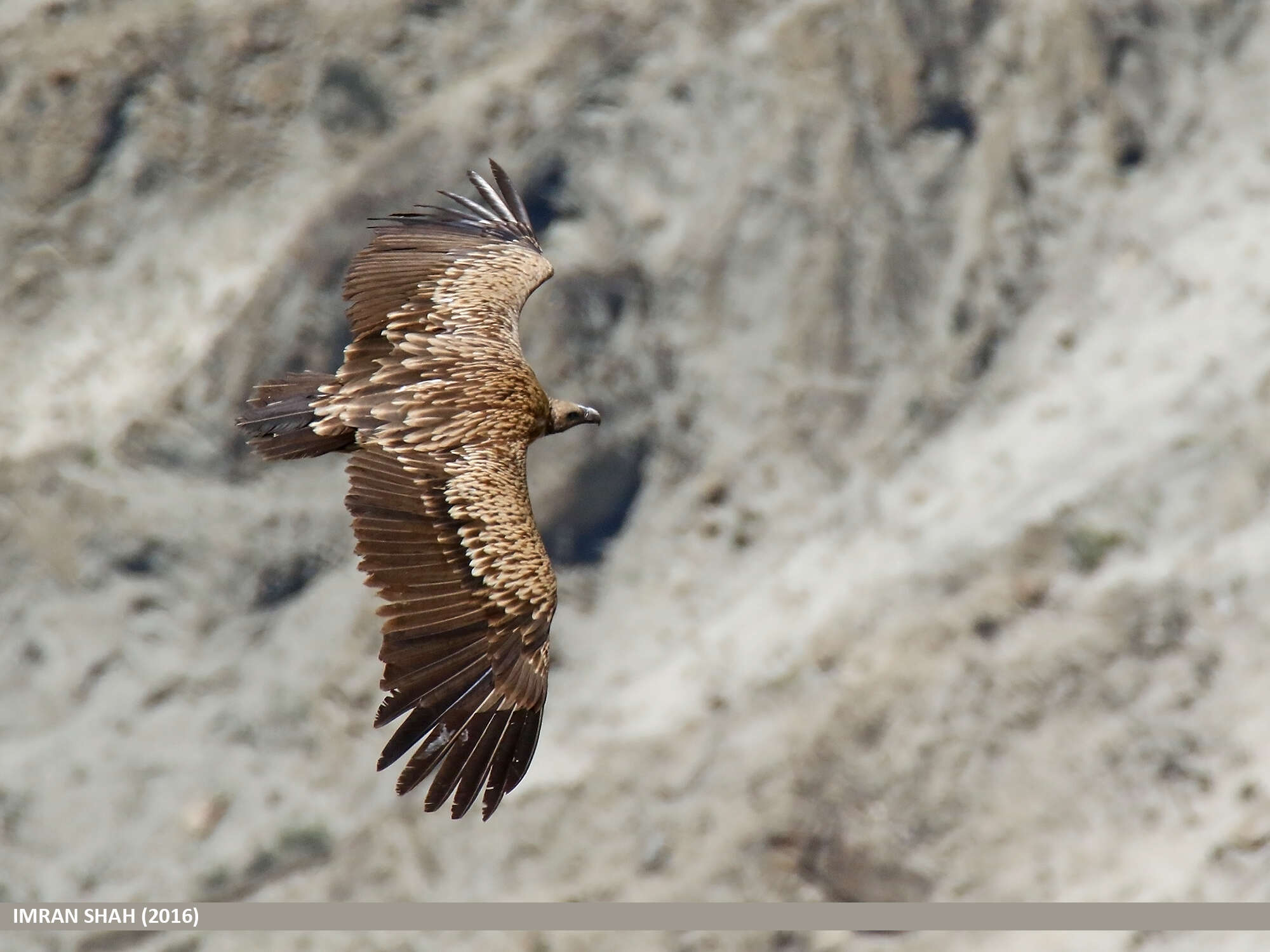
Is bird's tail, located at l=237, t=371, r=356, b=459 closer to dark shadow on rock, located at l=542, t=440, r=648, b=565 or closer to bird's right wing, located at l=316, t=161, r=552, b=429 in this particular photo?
bird's right wing, located at l=316, t=161, r=552, b=429

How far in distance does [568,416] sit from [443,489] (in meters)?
2.56

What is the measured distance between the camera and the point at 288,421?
999cm

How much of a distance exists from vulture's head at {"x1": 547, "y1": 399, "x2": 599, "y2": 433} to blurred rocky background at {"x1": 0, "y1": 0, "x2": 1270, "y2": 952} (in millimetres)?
14326

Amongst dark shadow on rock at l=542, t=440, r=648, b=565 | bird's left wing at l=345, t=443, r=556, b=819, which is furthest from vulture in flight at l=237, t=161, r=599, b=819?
dark shadow on rock at l=542, t=440, r=648, b=565

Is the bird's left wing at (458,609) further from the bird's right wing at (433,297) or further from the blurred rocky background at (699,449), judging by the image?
the blurred rocky background at (699,449)

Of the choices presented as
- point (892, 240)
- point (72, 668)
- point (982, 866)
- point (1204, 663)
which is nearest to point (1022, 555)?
point (1204, 663)

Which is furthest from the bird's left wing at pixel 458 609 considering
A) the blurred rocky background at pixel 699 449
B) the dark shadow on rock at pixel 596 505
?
the dark shadow on rock at pixel 596 505

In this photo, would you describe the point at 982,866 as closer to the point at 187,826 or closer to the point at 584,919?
the point at 584,919

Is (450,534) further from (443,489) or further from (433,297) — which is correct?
(433,297)

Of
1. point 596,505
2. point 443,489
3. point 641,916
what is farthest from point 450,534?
point 596,505

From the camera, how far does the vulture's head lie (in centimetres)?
1108

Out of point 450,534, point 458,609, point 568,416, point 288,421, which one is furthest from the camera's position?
point 568,416

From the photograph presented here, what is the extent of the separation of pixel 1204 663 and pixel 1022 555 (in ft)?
10.6

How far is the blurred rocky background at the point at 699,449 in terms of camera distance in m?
24.2
